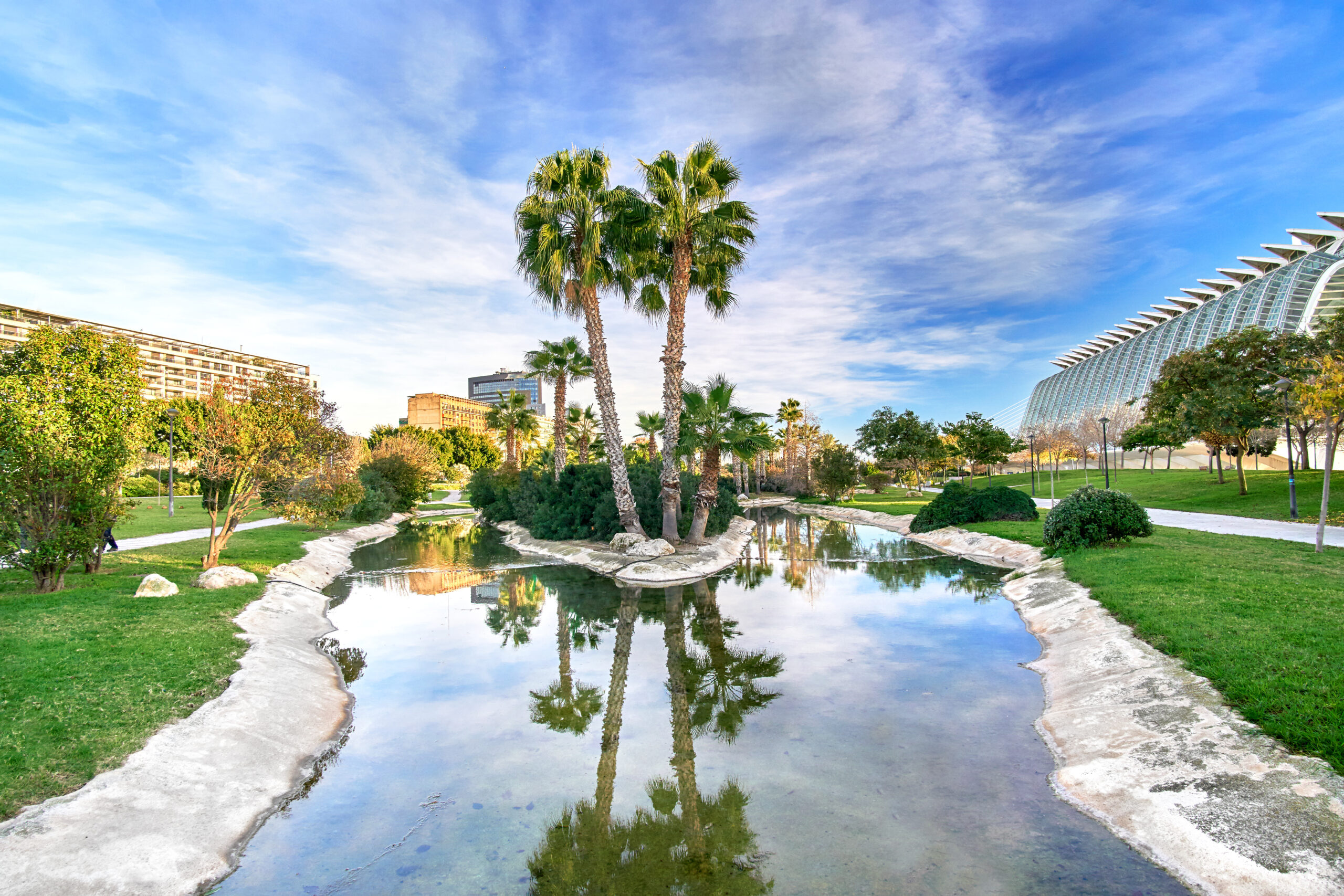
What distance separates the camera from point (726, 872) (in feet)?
17.0

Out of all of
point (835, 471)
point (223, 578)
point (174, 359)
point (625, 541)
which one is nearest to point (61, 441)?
point (223, 578)

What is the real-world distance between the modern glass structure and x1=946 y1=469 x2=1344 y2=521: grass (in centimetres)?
854

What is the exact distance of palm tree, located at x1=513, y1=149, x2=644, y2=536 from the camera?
22.4m

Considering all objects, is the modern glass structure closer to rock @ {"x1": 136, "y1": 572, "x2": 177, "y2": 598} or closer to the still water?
the still water

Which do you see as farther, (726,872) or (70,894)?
(726,872)

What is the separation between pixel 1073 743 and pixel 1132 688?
146cm

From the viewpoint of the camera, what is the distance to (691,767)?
23.7 feet

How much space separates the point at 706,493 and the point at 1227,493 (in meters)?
29.4

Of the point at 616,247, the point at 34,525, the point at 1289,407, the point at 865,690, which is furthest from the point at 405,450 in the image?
the point at 1289,407

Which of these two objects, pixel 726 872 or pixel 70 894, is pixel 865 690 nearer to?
pixel 726 872

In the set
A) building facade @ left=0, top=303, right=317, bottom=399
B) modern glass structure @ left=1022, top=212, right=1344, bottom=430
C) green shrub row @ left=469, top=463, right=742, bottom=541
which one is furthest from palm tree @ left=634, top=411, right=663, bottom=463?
building facade @ left=0, top=303, right=317, bottom=399

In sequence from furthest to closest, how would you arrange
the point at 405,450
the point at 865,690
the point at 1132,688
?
the point at 405,450 < the point at 865,690 < the point at 1132,688

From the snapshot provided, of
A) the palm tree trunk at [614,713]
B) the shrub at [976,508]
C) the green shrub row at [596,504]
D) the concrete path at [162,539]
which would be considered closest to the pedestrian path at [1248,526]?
the shrub at [976,508]

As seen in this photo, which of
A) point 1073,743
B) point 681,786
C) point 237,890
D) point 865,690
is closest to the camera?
point 237,890
